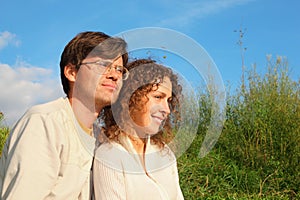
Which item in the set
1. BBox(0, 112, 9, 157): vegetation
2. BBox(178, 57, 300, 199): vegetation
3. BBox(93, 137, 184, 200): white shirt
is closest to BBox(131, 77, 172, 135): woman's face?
BBox(93, 137, 184, 200): white shirt

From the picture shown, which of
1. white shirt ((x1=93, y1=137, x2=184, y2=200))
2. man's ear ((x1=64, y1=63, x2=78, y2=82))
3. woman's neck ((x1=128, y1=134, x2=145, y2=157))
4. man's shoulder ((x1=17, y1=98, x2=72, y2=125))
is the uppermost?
man's ear ((x1=64, y1=63, x2=78, y2=82))

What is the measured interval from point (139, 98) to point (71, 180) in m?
0.49

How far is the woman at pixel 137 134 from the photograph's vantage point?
207 cm

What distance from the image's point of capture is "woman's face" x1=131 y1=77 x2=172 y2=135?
6.85 feet

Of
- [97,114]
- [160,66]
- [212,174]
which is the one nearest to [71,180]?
[97,114]

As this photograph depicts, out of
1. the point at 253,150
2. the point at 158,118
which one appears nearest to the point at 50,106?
the point at 158,118

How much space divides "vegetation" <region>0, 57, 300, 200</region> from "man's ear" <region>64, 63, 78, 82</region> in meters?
2.61

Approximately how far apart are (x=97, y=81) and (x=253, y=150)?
3.79 m

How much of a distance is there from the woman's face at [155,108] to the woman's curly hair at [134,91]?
0.02 metres

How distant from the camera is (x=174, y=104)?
7.36 feet

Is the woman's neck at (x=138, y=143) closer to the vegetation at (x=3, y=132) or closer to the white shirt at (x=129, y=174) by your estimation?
the white shirt at (x=129, y=174)

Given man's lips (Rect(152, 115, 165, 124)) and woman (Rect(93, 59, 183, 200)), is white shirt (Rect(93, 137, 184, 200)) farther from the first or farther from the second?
man's lips (Rect(152, 115, 165, 124))

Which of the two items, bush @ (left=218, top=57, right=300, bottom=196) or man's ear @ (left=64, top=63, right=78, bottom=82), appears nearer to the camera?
man's ear @ (left=64, top=63, right=78, bottom=82)

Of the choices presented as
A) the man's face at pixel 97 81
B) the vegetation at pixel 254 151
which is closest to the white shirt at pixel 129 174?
the man's face at pixel 97 81
